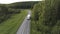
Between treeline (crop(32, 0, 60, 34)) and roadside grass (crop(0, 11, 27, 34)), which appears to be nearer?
roadside grass (crop(0, 11, 27, 34))

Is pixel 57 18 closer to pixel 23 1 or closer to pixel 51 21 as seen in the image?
pixel 51 21

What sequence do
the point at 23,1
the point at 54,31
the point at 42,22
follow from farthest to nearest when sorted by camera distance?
1. the point at 23,1
2. the point at 42,22
3. the point at 54,31

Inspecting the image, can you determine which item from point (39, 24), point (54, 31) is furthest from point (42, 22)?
point (54, 31)

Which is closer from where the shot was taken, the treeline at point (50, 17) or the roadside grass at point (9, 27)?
the roadside grass at point (9, 27)

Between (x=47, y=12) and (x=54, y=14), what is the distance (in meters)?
0.05

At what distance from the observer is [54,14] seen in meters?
1.00

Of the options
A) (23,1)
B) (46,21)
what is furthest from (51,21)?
(23,1)

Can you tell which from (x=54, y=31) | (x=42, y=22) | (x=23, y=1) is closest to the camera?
(x=54, y=31)

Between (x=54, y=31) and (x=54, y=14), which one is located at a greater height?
(x=54, y=14)

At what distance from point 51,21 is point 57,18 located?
5cm

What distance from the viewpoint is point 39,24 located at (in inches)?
42.1

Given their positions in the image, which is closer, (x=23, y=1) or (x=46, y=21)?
(x=46, y=21)

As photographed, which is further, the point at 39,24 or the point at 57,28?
the point at 39,24

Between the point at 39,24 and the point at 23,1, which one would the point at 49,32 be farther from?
the point at 23,1
